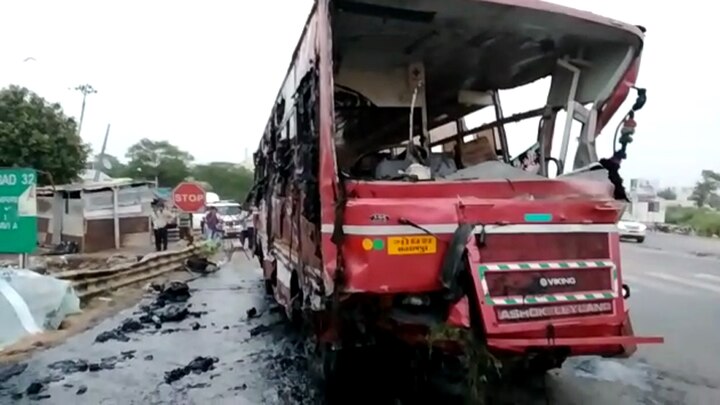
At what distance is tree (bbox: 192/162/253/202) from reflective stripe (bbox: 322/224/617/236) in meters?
71.3

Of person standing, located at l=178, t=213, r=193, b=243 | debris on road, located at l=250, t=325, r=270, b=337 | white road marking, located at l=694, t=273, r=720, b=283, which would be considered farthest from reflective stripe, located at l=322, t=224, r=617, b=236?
person standing, located at l=178, t=213, r=193, b=243

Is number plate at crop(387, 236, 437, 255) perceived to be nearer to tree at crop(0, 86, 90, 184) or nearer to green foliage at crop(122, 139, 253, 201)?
tree at crop(0, 86, 90, 184)

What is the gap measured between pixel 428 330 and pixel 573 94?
2486 millimetres

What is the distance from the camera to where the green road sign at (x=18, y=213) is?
A: 966 cm

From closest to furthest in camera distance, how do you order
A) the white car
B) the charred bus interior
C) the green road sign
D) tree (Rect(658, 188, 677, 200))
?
the charred bus interior, the green road sign, the white car, tree (Rect(658, 188, 677, 200))

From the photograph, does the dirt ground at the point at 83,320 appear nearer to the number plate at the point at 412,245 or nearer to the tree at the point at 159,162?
the number plate at the point at 412,245

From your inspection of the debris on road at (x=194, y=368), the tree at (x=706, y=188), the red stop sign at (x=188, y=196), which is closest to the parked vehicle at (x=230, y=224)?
the red stop sign at (x=188, y=196)

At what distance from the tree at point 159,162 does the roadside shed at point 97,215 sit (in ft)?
128

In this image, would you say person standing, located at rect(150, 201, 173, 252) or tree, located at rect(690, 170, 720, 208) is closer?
person standing, located at rect(150, 201, 173, 252)

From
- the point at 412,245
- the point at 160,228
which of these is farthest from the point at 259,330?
the point at 160,228

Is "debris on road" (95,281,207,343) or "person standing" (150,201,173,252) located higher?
"person standing" (150,201,173,252)

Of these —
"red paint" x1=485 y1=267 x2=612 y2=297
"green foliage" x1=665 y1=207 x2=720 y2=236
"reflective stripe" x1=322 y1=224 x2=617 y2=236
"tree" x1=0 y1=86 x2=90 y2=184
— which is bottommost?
"green foliage" x1=665 y1=207 x2=720 y2=236

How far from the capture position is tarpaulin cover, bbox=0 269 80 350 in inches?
338

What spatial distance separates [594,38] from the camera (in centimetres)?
553
